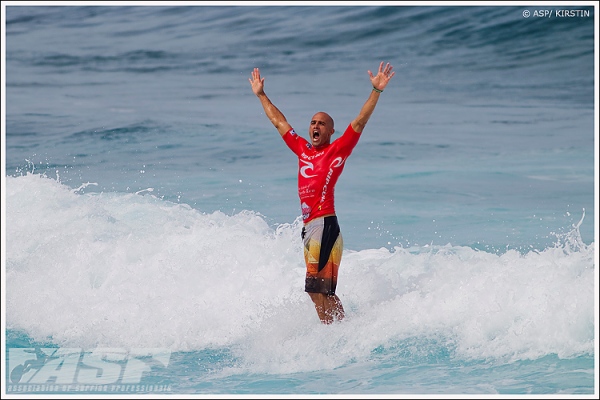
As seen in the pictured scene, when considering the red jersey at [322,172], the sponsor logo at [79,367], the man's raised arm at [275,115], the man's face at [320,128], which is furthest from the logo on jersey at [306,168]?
the sponsor logo at [79,367]

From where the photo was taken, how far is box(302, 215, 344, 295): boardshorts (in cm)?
660

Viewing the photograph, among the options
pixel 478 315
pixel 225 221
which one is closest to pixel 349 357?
pixel 478 315

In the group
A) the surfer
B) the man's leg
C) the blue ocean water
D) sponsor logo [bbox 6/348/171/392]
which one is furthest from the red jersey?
sponsor logo [bbox 6/348/171/392]

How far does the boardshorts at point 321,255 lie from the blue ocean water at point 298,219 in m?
0.33

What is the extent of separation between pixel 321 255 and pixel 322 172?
1.89 ft

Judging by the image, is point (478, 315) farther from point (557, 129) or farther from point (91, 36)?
point (91, 36)

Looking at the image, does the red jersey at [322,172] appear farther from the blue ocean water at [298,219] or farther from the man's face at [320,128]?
the blue ocean water at [298,219]

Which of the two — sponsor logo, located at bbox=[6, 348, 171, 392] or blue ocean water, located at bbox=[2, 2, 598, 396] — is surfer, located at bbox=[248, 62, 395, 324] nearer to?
blue ocean water, located at bbox=[2, 2, 598, 396]

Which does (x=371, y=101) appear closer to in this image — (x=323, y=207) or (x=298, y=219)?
(x=323, y=207)

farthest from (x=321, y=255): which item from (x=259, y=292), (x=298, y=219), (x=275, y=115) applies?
(x=298, y=219)

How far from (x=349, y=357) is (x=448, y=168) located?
26.0ft

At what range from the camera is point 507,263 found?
7.43m

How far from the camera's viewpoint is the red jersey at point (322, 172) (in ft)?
21.7

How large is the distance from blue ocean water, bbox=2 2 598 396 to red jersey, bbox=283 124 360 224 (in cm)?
83
